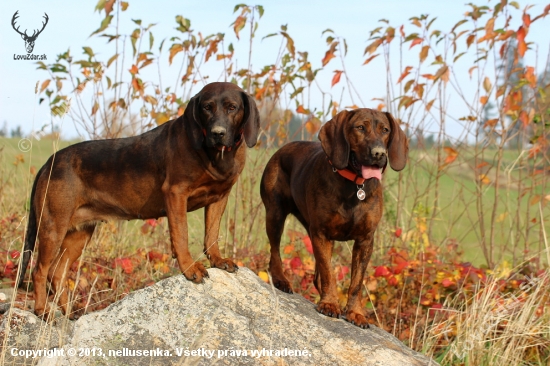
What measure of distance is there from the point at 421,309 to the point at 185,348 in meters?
3.25

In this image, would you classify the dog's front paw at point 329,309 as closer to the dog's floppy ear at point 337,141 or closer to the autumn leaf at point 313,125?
the dog's floppy ear at point 337,141

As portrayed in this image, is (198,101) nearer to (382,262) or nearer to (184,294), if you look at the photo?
(184,294)

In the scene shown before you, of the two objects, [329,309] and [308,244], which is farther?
[308,244]

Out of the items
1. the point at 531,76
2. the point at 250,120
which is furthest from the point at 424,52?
the point at 250,120

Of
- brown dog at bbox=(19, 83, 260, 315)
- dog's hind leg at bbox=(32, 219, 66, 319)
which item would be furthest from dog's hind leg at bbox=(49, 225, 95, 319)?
dog's hind leg at bbox=(32, 219, 66, 319)

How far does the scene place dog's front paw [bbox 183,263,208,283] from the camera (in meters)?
4.37

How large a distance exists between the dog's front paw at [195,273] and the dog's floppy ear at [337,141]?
1.19 metres

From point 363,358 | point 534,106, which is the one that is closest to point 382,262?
point 534,106

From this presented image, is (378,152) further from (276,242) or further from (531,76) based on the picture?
(531,76)

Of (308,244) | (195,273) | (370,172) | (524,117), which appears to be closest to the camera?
(195,273)

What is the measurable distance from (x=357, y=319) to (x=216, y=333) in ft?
3.60

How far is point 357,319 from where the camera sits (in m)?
4.62

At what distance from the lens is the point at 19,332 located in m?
4.33

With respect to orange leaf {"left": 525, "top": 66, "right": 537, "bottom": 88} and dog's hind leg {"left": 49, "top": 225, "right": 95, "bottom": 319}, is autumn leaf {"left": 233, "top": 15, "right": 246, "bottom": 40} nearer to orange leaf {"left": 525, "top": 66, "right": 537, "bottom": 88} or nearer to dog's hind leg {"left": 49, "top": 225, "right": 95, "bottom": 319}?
dog's hind leg {"left": 49, "top": 225, "right": 95, "bottom": 319}
